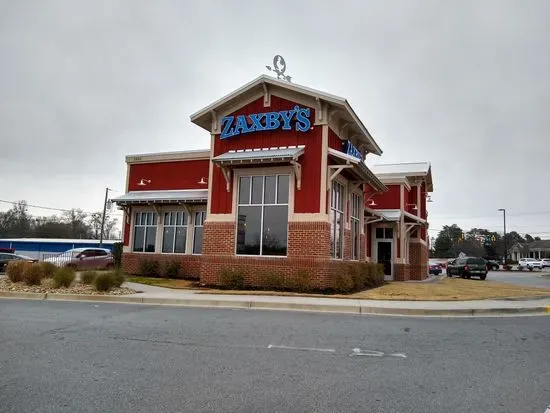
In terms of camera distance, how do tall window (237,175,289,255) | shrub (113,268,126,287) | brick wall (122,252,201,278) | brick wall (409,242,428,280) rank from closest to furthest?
shrub (113,268,126,287) < tall window (237,175,289,255) < brick wall (122,252,201,278) < brick wall (409,242,428,280)

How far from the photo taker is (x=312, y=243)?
57.0 feet

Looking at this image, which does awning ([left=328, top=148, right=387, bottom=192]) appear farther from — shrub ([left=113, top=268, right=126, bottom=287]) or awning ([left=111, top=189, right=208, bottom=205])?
shrub ([left=113, top=268, right=126, bottom=287])

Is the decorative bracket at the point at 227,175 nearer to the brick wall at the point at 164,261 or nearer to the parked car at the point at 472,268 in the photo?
the brick wall at the point at 164,261

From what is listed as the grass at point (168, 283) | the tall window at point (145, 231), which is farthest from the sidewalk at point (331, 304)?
the tall window at point (145, 231)

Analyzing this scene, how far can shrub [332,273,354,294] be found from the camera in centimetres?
1700

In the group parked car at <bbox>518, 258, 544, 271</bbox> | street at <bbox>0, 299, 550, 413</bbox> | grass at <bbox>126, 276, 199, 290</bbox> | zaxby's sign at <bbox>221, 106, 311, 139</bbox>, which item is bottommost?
street at <bbox>0, 299, 550, 413</bbox>

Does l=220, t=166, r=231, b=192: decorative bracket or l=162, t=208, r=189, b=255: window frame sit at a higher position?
l=220, t=166, r=231, b=192: decorative bracket

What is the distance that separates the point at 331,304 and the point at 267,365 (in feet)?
23.4

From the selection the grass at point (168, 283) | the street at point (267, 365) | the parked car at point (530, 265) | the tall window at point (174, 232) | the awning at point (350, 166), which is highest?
the awning at point (350, 166)

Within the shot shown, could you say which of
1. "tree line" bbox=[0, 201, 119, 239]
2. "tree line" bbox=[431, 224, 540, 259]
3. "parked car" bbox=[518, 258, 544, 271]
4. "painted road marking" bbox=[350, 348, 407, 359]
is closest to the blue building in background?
"tree line" bbox=[0, 201, 119, 239]

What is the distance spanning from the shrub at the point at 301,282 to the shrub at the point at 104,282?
6.03 metres

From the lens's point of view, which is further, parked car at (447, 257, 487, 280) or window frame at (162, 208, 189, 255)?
parked car at (447, 257, 487, 280)

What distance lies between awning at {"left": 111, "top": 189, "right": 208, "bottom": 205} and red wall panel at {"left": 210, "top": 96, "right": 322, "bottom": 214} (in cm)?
400

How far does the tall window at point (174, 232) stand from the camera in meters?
24.8
